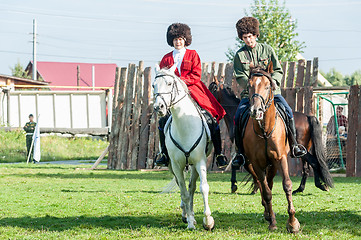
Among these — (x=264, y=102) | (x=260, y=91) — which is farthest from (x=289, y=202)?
(x=260, y=91)

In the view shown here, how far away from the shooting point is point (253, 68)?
7598mm

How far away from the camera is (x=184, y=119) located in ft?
25.4

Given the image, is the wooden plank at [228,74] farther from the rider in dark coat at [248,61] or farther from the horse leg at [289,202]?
the horse leg at [289,202]

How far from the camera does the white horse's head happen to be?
7223mm

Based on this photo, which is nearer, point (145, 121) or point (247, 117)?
point (247, 117)

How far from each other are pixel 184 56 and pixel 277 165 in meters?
2.24

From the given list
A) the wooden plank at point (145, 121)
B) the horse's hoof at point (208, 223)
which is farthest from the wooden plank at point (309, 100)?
the horse's hoof at point (208, 223)

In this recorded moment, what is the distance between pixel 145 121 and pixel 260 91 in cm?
1255

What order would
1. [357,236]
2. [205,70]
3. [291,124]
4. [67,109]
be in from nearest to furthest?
[357,236]
[291,124]
[205,70]
[67,109]

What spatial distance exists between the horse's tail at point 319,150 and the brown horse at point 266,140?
3579 millimetres

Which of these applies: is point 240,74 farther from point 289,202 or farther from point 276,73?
Answer: point 289,202

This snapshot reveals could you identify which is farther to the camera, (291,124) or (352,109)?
(352,109)

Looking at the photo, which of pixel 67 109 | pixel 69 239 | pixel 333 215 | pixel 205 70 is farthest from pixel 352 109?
pixel 67 109

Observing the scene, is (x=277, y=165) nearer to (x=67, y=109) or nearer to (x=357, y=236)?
(x=357, y=236)
